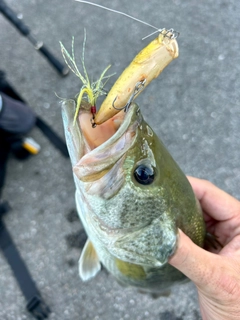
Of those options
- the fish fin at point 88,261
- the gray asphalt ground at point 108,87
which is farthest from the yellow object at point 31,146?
the fish fin at point 88,261

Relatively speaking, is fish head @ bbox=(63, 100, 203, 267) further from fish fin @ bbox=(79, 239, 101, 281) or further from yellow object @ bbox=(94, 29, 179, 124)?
fish fin @ bbox=(79, 239, 101, 281)

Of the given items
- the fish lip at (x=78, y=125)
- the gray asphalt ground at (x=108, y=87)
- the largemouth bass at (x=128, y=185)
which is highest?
the fish lip at (x=78, y=125)

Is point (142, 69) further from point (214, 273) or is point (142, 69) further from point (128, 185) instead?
point (214, 273)

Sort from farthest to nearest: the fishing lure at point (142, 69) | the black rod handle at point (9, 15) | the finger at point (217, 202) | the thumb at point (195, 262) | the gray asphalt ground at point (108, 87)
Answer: the black rod handle at point (9, 15)
the gray asphalt ground at point (108, 87)
the finger at point (217, 202)
the thumb at point (195, 262)
the fishing lure at point (142, 69)

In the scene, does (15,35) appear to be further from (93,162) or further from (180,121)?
(93,162)

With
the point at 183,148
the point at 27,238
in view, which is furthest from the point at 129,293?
the point at 183,148

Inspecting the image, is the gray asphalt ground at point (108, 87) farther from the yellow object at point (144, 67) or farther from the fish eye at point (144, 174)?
the yellow object at point (144, 67)
